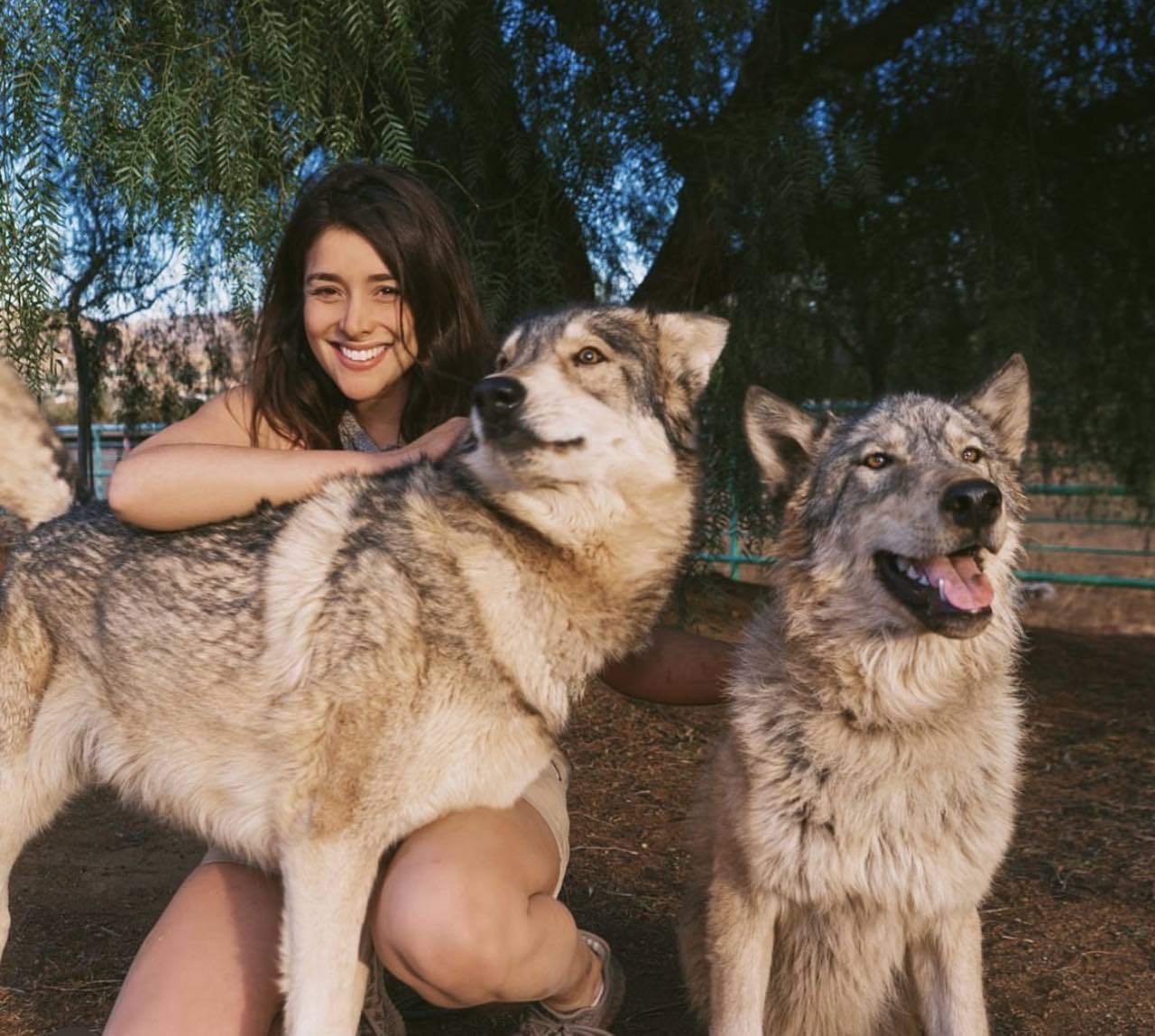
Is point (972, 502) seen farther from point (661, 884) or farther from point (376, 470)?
point (661, 884)

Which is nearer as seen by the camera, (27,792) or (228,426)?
(27,792)

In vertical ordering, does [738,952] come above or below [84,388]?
below

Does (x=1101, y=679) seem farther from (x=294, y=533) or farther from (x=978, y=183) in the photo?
(x=294, y=533)

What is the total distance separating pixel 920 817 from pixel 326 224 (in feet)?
6.62

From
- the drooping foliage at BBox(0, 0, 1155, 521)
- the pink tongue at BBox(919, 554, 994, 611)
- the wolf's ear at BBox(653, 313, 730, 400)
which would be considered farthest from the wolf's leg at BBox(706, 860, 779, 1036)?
the drooping foliage at BBox(0, 0, 1155, 521)

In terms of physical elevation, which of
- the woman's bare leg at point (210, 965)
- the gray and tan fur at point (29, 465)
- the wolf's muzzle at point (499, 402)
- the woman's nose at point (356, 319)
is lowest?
the woman's bare leg at point (210, 965)

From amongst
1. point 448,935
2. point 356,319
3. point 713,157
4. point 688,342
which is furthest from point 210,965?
point 713,157

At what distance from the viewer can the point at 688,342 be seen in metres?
2.43

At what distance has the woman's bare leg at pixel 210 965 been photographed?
92.2 inches

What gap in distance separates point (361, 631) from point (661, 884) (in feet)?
7.04

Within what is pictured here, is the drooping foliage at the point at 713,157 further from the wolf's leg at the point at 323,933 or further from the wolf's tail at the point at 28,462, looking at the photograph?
the wolf's leg at the point at 323,933

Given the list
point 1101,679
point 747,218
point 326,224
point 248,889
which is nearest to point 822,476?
point 326,224

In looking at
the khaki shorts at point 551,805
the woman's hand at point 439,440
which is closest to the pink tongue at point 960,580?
the khaki shorts at point 551,805

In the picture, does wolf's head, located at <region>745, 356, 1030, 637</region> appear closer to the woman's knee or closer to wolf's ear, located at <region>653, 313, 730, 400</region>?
wolf's ear, located at <region>653, 313, 730, 400</region>
